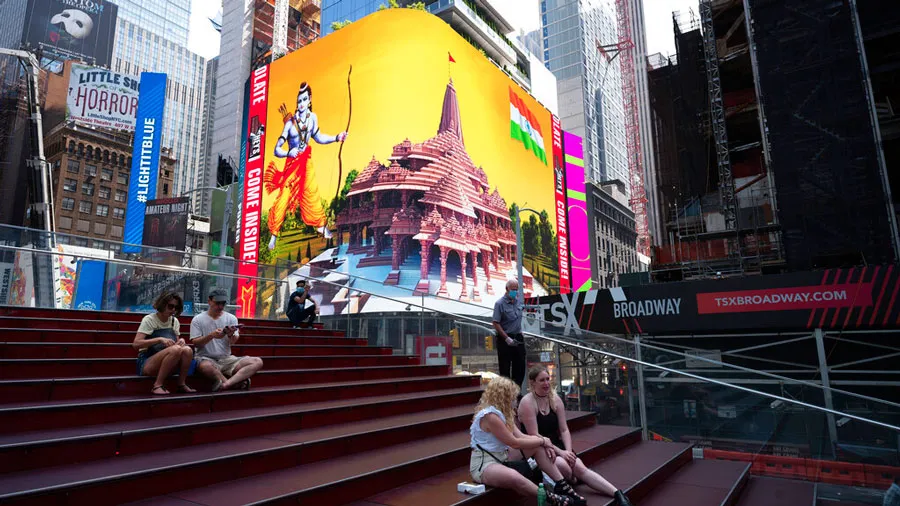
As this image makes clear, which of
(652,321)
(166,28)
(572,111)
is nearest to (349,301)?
(652,321)

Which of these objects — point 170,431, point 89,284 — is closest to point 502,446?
point 170,431

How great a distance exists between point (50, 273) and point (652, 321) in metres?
15.5

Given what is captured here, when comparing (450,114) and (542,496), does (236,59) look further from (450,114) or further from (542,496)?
(542,496)

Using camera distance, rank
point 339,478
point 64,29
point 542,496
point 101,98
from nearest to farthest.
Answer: point 339,478 → point 542,496 → point 101,98 → point 64,29

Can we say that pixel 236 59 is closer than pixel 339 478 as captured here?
No

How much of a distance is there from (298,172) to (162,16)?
125m

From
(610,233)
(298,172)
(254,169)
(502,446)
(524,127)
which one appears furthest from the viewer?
(610,233)

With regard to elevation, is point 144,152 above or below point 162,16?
below

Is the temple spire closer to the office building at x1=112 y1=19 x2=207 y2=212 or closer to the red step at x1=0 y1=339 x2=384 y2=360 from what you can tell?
the red step at x1=0 y1=339 x2=384 y2=360

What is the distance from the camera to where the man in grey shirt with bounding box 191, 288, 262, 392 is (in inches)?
254

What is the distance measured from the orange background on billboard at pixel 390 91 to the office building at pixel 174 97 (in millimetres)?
80117

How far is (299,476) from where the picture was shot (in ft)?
15.0

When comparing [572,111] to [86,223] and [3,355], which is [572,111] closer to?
[86,223]

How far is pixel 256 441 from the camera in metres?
5.21
